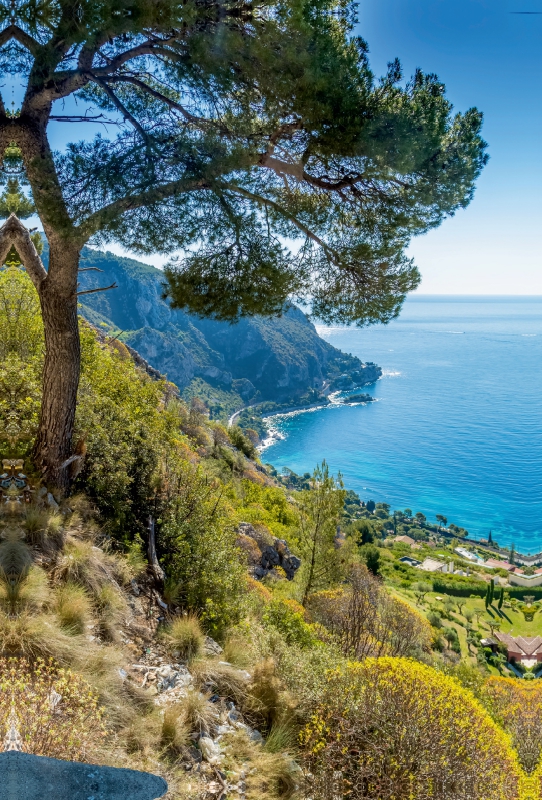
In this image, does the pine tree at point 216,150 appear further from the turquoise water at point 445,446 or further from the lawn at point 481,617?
the turquoise water at point 445,446

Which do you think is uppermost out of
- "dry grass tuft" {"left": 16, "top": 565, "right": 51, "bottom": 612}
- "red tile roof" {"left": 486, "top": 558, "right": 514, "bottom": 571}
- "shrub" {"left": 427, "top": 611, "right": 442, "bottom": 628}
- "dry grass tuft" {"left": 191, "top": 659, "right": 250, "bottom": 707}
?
"dry grass tuft" {"left": 16, "top": 565, "right": 51, "bottom": 612}

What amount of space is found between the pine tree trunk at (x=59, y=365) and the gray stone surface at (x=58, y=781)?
367 cm

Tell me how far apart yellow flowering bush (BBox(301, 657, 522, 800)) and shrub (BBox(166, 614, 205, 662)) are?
1161 mm

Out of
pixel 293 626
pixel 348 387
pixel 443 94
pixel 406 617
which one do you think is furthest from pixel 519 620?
pixel 348 387

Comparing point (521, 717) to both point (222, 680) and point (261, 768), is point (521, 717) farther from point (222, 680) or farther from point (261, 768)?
point (261, 768)

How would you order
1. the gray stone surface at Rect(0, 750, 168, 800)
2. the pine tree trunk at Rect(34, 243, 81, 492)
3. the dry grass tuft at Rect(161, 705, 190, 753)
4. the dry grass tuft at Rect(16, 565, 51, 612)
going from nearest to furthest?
the gray stone surface at Rect(0, 750, 168, 800), the dry grass tuft at Rect(161, 705, 190, 753), the dry grass tuft at Rect(16, 565, 51, 612), the pine tree trunk at Rect(34, 243, 81, 492)

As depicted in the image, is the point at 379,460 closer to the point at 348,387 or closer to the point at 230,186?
the point at 348,387

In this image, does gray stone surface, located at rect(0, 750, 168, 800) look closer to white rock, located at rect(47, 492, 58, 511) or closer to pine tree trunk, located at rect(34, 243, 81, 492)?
white rock, located at rect(47, 492, 58, 511)

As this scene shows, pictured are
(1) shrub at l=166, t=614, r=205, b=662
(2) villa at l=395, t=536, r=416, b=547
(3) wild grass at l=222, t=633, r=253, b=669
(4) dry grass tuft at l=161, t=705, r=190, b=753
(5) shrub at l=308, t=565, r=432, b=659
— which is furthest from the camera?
(2) villa at l=395, t=536, r=416, b=547

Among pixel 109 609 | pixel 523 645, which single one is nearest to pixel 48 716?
pixel 109 609

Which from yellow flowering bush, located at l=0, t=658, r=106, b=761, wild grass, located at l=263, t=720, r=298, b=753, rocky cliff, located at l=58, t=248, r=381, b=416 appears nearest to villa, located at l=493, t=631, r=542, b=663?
wild grass, located at l=263, t=720, r=298, b=753

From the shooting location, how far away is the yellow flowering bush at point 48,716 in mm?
2033

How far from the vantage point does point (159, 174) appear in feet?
12.6

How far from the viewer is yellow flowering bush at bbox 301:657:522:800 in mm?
2992
